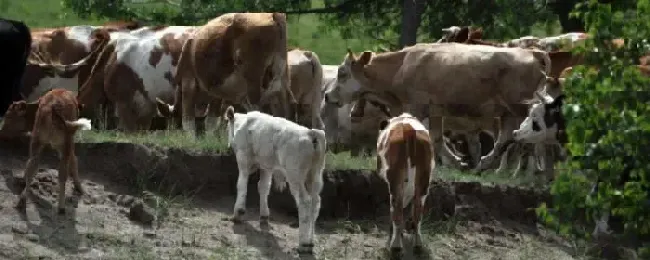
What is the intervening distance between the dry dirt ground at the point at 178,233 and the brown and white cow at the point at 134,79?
3.72m

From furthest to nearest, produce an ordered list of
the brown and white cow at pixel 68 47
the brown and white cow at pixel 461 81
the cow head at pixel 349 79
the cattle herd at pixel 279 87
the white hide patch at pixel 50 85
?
the cow head at pixel 349 79 < the brown and white cow at pixel 68 47 < the white hide patch at pixel 50 85 < the brown and white cow at pixel 461 81 < the cattle herd at pixel 279 87

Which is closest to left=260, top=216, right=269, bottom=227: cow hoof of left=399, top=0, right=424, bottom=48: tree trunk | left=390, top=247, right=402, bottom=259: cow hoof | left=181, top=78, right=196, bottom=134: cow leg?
left=390, top=247, right=402, bottom=259: cow hoof

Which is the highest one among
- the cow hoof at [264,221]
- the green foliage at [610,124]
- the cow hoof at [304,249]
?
the green foliage at [610,124]

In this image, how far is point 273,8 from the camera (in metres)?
25.2

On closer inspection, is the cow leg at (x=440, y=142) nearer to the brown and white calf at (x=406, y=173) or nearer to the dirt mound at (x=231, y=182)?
the dirt mound at (x=231, y=182)

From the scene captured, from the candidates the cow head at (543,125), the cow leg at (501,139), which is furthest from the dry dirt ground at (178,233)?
the cow leg at (501,139)

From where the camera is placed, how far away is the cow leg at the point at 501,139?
17.7 m

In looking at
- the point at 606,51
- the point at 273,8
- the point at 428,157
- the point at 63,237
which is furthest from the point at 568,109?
the point at 273,8

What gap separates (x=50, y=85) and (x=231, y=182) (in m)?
4.16

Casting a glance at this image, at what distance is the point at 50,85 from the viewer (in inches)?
717

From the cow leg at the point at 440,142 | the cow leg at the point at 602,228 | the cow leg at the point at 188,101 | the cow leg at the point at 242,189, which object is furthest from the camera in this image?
the cow leg at the point at 440,142

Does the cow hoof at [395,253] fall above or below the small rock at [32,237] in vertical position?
below

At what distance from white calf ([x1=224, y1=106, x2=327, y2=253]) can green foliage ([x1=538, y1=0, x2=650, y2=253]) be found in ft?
11.9

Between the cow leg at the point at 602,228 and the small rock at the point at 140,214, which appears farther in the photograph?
the cow leg at the point at 602,228
